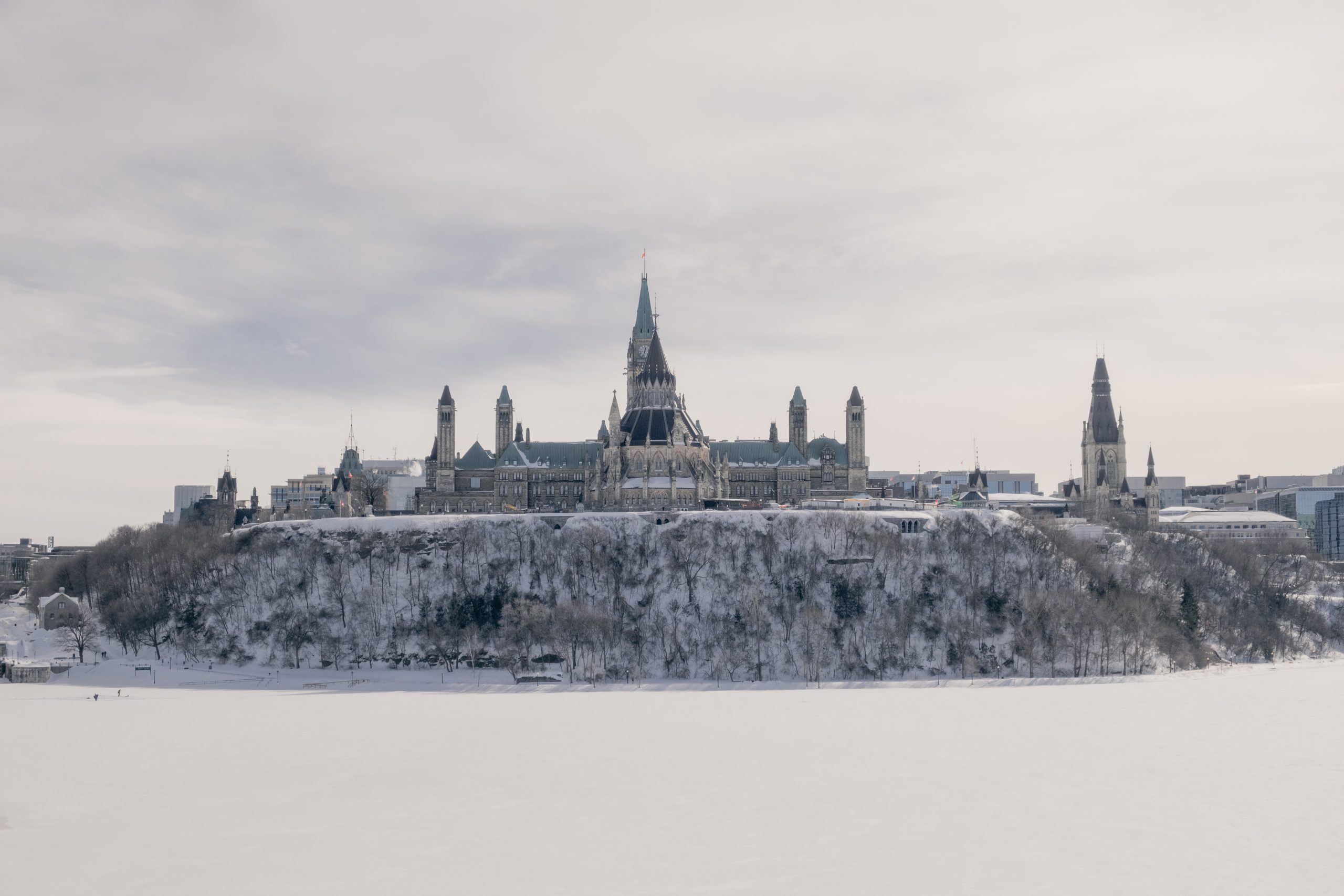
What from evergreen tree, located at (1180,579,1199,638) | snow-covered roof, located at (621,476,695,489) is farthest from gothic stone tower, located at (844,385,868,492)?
evergreen tree, located at (1180,579,1199,638)

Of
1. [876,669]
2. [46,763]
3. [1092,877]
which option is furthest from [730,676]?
[1092,877]

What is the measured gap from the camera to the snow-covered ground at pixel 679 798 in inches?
1513

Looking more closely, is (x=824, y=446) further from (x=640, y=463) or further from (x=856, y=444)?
(x=640, y=463)

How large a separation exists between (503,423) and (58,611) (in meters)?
79.8

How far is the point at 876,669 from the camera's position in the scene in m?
111

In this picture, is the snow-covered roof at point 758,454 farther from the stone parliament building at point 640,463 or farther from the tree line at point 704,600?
the tree line at point 704,600

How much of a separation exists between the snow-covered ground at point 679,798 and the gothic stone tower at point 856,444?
110 metres

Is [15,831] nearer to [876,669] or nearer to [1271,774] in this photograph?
[1271,774]

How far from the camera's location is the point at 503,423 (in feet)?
649

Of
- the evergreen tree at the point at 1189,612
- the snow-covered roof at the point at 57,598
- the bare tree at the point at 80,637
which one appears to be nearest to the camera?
the evergreen tree at the point at 1189,612

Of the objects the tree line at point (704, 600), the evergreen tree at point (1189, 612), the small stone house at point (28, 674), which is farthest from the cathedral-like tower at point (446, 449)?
the evergreen tree at point (1189, 612)

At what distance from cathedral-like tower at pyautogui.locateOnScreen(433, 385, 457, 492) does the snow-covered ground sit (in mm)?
103824

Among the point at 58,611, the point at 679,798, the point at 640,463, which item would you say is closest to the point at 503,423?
the point at 640,463

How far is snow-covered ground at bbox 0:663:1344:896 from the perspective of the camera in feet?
126
